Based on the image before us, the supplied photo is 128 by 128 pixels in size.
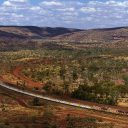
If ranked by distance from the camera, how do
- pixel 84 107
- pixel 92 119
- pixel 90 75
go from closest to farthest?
pixel 92 119, pixel 84 107, pixel 90 75

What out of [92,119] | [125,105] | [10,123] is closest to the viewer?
[10,123]

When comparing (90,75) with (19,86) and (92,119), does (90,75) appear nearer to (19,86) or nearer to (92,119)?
(19,86)

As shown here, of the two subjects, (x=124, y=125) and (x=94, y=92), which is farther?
(x=94, y=92)

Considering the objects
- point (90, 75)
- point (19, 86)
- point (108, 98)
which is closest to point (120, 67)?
point (90, 75)

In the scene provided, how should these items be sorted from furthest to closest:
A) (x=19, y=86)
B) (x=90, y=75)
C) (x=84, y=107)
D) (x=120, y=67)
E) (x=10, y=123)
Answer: (x=120, y=67) < (x=90, y=75) < (x=19, y=86) < (x=84, y=107) < (x=10, y=123)

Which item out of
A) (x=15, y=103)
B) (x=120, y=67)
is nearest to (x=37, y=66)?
(x=120, y=67)

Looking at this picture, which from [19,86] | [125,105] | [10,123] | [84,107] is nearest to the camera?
[10,123]

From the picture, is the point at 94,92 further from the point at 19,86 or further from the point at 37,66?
the point at 37,66

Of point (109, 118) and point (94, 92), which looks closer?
point (109, 118)
